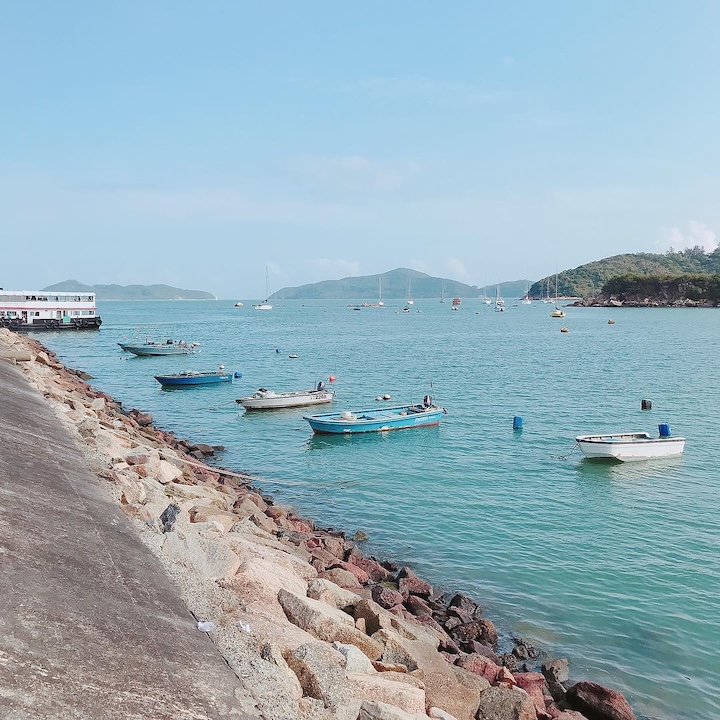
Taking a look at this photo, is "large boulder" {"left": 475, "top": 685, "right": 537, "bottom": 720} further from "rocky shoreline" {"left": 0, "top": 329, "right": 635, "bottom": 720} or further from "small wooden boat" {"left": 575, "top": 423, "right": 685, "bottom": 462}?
"small wooden boat" {"left": 575, "top": 423, "right": 685, "bottom": 462}

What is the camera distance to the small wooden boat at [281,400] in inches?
1641

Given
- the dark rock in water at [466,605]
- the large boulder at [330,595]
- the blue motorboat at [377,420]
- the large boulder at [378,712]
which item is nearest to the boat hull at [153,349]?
the blue motorboat at [377,420]

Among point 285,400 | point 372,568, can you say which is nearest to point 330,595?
point 372,568

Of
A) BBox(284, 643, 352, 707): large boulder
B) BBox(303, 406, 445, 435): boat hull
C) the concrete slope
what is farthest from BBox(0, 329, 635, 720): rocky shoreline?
BBox(303, 406, 445, 435): boat hull

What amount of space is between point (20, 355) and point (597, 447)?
27.2m

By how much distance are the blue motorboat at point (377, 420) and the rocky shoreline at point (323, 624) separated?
16.0 meters

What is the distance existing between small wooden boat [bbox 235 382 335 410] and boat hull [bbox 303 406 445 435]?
6393mm

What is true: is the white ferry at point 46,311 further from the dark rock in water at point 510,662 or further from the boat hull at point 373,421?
the dark rock in water at point 510,662

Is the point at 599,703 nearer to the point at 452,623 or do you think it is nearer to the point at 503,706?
the point at 503,706

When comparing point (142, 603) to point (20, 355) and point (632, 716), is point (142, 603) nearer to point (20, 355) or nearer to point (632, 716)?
point (632, 716)

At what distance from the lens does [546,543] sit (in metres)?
20.3

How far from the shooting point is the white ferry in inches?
3605

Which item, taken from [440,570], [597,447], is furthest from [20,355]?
[597,447]

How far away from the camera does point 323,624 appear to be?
9609 mm
